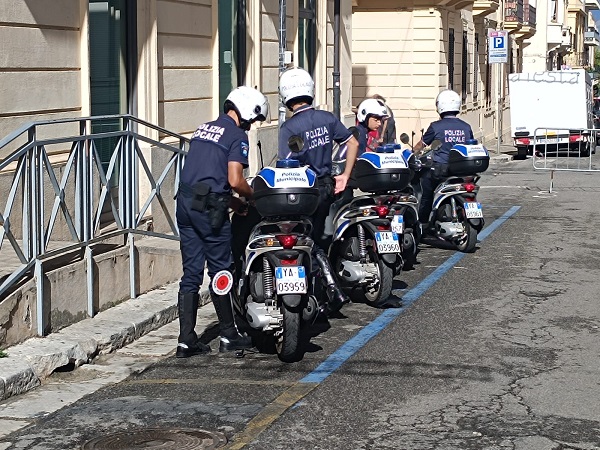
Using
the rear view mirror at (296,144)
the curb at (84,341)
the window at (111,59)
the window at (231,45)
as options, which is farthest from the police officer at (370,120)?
the window at (231,45)

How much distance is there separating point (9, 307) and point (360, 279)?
120 inches

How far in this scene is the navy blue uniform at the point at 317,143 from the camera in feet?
29.2

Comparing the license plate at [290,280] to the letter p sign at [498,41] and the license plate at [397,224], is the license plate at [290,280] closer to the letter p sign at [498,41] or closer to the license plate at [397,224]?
the license plate at [397,224]

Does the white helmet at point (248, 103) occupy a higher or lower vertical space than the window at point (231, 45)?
lower

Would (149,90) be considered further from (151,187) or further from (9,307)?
(9,307)

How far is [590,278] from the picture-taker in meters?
11.2

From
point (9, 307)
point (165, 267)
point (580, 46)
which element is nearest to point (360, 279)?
point (165, 267)

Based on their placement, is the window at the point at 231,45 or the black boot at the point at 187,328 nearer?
the black boot at the point at 187,328

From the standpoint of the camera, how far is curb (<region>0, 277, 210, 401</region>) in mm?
7172

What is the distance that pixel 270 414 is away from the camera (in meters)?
6.50

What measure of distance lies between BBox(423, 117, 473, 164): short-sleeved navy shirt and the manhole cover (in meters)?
6.99

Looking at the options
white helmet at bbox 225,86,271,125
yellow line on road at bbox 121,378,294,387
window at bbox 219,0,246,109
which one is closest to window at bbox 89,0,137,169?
window at bbox 219,0,246,109

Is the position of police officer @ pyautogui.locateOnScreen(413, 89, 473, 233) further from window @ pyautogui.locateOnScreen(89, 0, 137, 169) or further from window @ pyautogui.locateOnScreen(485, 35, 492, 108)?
window @ pyautogui.locateOnScreen(485, 35, 492, 108)

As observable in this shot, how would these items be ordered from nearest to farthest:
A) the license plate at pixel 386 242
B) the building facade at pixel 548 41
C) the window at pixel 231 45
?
the license plate at pixel 386 242 < the window at pixel 231 45 < the building facade at pixel 548 41
